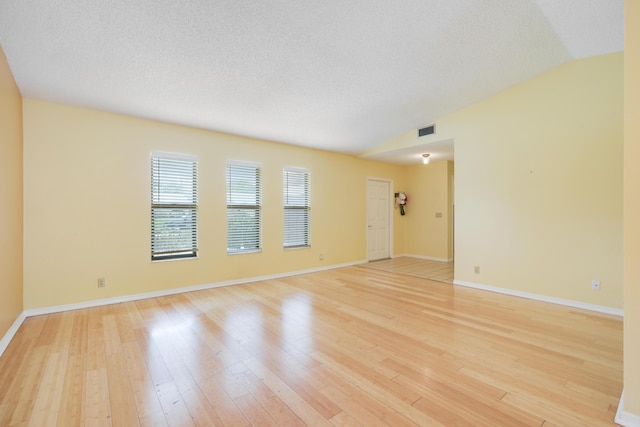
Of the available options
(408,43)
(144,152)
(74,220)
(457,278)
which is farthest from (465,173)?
(74,220)

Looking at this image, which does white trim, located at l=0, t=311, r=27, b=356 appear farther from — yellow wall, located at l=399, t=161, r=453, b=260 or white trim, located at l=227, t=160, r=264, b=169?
yellow wall, located at l=399, t=161, r=453, b=260

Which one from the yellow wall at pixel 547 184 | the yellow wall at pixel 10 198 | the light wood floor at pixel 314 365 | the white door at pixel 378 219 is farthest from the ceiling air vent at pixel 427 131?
the yellow wall at pixel 10 198

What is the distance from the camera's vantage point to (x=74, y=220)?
142 inches

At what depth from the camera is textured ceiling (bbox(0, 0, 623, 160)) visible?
239 centimetres

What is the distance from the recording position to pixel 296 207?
5.74 metres

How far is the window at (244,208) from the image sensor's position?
4891 millimetres

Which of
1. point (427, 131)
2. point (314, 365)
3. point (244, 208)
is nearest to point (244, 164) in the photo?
point (244, 208)

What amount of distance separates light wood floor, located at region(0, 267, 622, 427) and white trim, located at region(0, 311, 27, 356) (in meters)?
0.06

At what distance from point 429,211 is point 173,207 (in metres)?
5.98

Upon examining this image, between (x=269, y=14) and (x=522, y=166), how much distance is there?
13.0ft

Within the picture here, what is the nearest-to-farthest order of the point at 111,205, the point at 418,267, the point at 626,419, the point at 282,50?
the point at 626,419, the point at 282,50, the point at 111,205, the point at 418,267

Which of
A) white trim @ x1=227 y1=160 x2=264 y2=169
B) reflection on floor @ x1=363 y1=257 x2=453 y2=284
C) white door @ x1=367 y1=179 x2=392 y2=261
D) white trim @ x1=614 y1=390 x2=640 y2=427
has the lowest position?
reflection on floor @ x1=363 y1=257 x2=453 y2=284

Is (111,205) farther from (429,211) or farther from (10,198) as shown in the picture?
(429,211)

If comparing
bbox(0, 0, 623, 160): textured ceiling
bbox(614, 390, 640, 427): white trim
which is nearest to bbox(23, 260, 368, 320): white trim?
bbox(0, 0, 623, 160): textured ceiling
